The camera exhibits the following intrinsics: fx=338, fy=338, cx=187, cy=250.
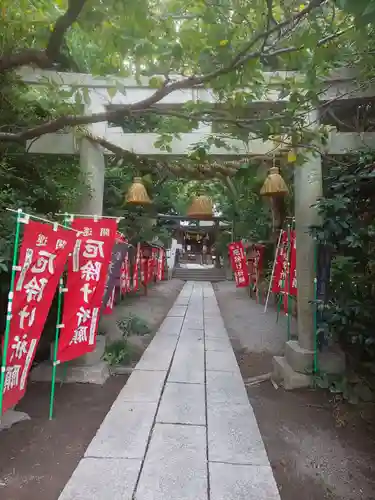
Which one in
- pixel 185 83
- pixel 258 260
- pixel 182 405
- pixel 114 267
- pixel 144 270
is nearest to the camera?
pixel 185 83

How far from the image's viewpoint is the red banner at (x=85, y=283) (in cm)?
415

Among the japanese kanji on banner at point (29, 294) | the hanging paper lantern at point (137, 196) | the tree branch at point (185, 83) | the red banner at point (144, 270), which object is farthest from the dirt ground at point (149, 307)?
the tree branch at point (185, 83)

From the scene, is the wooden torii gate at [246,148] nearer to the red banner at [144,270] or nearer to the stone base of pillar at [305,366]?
the stone base of pillar at [305,366]

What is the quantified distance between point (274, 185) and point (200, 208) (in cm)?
281

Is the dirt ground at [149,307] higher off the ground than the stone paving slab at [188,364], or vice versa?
the dirt ground at [149,307]

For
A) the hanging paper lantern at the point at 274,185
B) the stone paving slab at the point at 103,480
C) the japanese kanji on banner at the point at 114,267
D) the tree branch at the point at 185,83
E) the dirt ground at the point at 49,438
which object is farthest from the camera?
the japanese kanji on banner at the point at 114,267

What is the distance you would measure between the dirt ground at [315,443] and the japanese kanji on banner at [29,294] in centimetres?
249

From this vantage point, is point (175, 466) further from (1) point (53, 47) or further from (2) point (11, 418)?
(1) point (53, 47)

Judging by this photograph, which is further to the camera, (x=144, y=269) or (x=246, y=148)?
(x=144, y=269)

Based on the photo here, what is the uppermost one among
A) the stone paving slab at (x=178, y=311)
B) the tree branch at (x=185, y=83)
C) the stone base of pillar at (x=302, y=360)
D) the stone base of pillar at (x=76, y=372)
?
the tree branch at (x=185, y=83)

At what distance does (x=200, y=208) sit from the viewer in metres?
7.60

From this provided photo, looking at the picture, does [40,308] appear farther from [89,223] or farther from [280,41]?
[280,41]

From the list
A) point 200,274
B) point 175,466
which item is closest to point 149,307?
point 175,466

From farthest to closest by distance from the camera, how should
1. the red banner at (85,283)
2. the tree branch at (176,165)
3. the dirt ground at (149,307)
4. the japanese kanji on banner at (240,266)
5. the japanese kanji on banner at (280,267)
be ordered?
the japanese kanji on banner at (240,266) → the dirt ground at (149,307) → the japanese kanji on banner at (280,267) → the tree branch at (176,165) → the red banner at (85,283)
